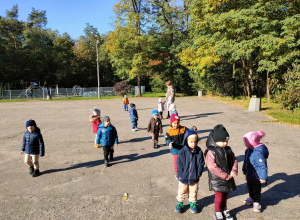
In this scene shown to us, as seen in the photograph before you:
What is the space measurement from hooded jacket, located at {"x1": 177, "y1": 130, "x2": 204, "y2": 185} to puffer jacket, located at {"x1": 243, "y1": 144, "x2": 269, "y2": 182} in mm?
829

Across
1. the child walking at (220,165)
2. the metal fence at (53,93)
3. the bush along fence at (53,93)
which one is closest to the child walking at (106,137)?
the child walking at (220,165)

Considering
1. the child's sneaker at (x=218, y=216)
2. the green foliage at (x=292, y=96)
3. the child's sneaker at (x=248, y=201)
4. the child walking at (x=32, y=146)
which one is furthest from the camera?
the green foliage at (x=292, y=96)

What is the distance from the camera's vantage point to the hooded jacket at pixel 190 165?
11.3 feet

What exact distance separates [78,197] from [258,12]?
17.1 m

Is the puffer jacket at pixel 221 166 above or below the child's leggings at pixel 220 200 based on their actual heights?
above

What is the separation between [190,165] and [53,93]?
34.5 meters

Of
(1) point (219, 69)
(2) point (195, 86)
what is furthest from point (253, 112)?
(2) point (195, 86)

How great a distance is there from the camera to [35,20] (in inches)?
1812

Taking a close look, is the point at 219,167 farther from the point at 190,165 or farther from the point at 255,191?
the point at 255,191

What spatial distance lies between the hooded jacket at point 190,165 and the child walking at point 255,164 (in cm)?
84

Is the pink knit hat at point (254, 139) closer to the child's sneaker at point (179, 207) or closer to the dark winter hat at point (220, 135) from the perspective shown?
the dark winter hat at point (220, 135)

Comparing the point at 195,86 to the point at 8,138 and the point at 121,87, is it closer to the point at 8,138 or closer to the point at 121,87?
the point at 121,87

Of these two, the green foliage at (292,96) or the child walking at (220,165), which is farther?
the green foliage at (292,96)

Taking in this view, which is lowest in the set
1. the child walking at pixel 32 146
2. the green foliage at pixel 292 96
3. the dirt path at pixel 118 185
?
the dirt path at pixel 118 185
